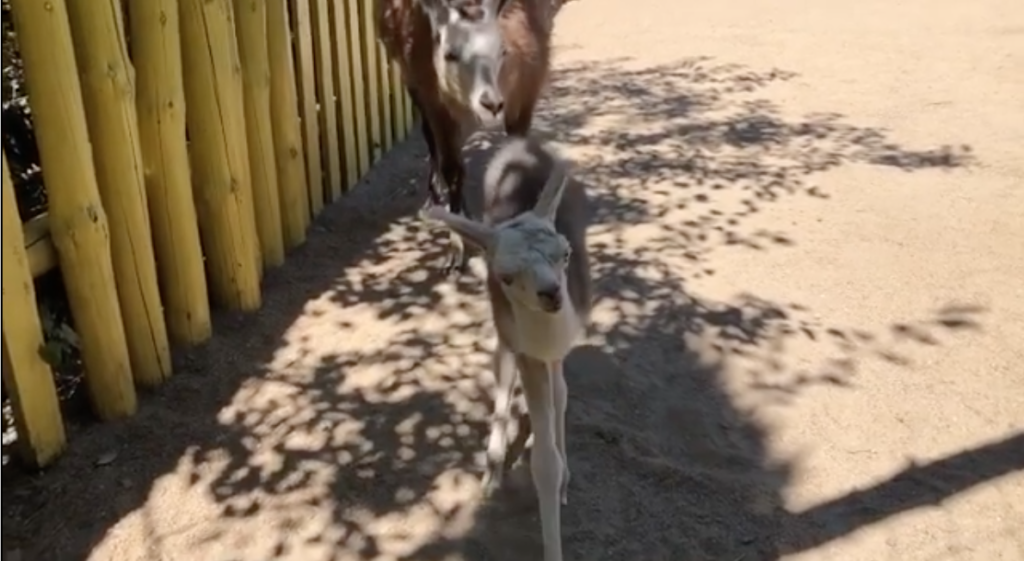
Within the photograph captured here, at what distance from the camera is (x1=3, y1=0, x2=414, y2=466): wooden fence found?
3463 millimetres

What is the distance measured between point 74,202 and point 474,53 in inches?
69.0

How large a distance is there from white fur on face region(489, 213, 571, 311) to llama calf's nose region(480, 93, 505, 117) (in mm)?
1780

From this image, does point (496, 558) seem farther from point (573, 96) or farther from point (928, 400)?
point (573, 96)

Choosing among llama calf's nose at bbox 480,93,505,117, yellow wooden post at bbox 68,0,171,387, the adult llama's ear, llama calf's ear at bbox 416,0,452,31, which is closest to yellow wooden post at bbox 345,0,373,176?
llama calf's ear at bbox 416,0,452,31

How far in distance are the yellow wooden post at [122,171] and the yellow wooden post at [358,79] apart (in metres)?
2.45

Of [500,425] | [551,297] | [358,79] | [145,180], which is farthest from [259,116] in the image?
[551,297]

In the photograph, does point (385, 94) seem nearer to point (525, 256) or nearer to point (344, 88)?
point (344, 88)

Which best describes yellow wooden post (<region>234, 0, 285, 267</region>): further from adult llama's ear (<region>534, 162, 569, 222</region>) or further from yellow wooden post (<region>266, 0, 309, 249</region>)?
adult llama's ear (<region>534, 162, 569, 222</region>)

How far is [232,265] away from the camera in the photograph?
4.58m

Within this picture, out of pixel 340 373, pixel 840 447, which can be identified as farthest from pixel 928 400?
pixel 340 373

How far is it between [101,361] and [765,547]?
2286 millimetres

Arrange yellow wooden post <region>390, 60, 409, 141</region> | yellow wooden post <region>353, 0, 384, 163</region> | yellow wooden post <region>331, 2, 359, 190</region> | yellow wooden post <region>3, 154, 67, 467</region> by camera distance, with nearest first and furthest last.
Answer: yellow wooden post <region>3, 154, 67, 467</region>, yellow wooden post <region>331, 2, 359, 190</region>, yellow wooden post <region>353, 0, 384, 163</region>, yellow wooden post <region>390, 60, 409, 141</region>

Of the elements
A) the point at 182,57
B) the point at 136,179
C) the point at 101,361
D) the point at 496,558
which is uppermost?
the point at 182,57

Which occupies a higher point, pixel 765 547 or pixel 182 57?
pixel 182 57
